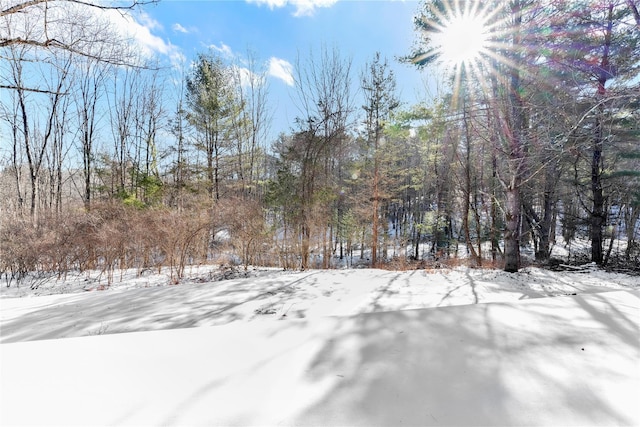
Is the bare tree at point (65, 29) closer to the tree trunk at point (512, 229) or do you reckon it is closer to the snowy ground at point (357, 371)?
the snowy ground at point (357, 371)

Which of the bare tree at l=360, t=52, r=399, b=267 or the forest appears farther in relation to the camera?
the bare tree at l=360, t=52, r=399, b=267

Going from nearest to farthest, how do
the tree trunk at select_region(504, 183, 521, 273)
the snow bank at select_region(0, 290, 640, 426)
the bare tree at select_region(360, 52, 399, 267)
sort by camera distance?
1. the snow bank at select_region(0, 290, 640, 426)
2. the tree trunk at select_region(504, 183, 521, 273)
3. the bare tree at select_region(360, 52, 399, 267)

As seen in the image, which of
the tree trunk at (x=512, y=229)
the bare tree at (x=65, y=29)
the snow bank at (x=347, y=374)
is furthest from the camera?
the tree trunk at (x=512, y=229)

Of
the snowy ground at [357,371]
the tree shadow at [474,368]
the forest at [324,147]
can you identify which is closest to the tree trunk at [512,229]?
the forest at [324,147]

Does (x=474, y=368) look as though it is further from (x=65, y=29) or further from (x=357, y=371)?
(x=65, y=29)

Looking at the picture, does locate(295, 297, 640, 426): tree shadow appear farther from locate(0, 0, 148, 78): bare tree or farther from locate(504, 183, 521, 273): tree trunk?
locate(0, 0, 148, 78): bare tree

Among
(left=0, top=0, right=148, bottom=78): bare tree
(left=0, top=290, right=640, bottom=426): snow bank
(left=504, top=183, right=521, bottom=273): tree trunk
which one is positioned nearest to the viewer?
(left=0, top=290, right=640, bottom=426): snow bank

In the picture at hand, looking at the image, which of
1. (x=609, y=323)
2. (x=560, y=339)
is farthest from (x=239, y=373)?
(x=609, y=323)

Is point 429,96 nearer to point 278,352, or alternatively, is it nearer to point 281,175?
point 281,175

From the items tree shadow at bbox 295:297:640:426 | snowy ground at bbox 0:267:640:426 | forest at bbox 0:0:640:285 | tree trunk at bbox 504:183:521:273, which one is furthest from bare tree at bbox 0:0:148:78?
tree trunk at bbox 504:183:521:273

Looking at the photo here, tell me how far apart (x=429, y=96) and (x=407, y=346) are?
1072 centimetres

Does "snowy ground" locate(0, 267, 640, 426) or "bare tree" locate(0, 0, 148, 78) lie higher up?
"bare tree" locate(0, 0, 148, 78)

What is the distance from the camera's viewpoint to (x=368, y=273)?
554 centimetres

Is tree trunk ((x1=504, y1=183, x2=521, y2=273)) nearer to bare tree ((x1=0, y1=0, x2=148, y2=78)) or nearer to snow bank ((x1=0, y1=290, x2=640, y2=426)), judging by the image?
snow bank ((x1=0, y1=290, x2=640, y2=426))
